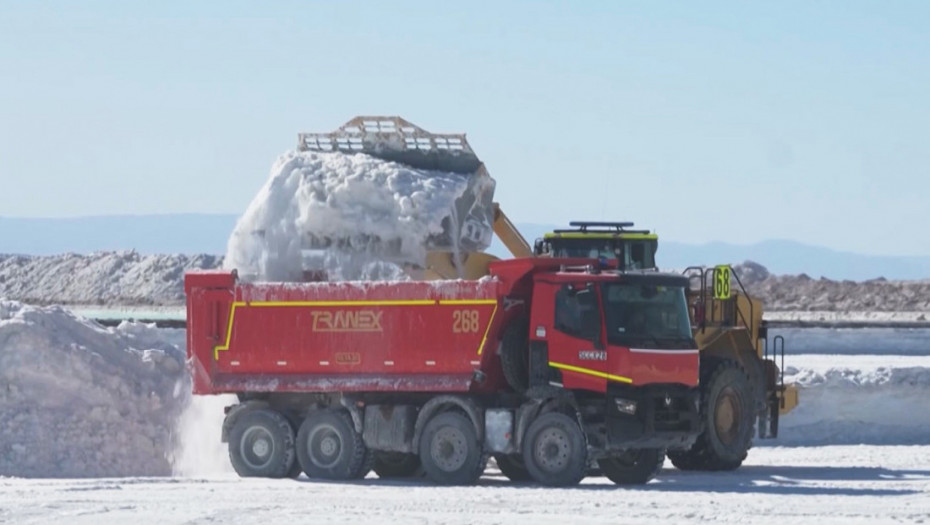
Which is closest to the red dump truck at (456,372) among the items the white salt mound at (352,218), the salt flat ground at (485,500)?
the salt flat ground at (485,500)

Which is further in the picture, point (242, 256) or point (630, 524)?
point (242, 256)

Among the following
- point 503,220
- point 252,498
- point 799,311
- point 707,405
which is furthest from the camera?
point 799,311

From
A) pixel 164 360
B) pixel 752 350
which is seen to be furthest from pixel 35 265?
pixel 752 350

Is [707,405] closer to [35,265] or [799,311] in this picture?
[799,311]

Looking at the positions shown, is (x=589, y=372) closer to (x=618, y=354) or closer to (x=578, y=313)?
(x=618, y=354)

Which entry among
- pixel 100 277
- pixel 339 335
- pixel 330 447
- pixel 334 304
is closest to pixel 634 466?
pixel 330 447

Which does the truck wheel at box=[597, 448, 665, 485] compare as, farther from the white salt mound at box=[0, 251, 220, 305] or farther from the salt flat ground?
the white salt mound at box=[0, 251, 220, 305]

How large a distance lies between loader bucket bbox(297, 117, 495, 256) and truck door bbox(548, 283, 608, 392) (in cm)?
305

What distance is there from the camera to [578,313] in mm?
20875

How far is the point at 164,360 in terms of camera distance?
27781mm

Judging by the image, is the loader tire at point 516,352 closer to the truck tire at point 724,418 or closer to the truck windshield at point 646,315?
the truck windshield at point 646,315

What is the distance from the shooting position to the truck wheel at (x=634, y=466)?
21.5m

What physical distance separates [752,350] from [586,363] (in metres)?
4.05

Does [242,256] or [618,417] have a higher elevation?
[242,256]
